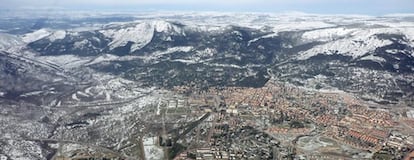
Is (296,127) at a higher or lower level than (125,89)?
higher

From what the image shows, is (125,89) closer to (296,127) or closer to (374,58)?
(296,127)

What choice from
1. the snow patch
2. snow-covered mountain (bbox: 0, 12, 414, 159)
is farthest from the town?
the snow patch

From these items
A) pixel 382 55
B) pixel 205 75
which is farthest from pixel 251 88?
pixel 382 55

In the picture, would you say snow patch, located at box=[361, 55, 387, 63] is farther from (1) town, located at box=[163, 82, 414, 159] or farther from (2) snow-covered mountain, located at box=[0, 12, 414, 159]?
(1) town, located at box=[163, 82, 414, 159]

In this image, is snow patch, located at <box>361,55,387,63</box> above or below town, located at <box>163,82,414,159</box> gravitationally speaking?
above

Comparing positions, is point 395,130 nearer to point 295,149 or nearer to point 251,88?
point 295,149

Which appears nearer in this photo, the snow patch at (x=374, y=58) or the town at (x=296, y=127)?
the town at (x=296, y=127)

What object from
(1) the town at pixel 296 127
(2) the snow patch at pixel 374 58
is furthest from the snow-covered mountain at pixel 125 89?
(1) the town at pixel 296 127

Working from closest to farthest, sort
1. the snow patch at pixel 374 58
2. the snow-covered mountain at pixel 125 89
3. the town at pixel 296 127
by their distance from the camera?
the town at pixel 296 127, the snow-covered mountain at pixel 125 89, the snow patch at pixel 374 58

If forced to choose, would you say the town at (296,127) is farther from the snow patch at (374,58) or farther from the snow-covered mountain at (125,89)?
the snow patch at (374,58)

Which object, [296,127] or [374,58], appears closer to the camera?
[296,127]

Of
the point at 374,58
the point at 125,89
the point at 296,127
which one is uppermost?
the point at 374,58

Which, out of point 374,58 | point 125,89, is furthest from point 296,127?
point 374,58
